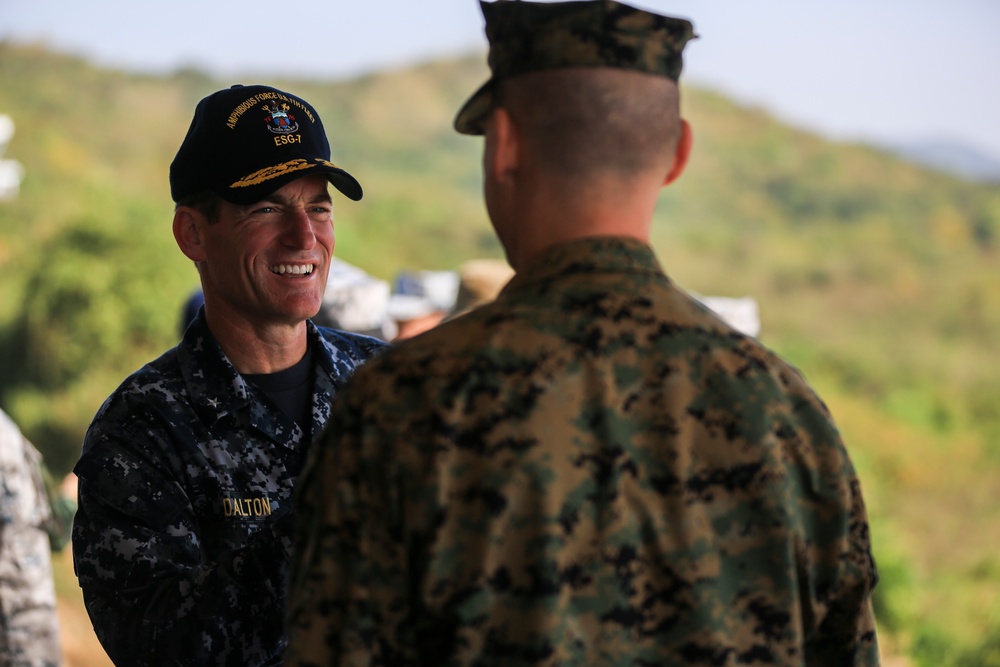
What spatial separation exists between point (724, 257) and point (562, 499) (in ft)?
73.8

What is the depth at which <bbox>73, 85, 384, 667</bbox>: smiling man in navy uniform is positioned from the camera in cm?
205

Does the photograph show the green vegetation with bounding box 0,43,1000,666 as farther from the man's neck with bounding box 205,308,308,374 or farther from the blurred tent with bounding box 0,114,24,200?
the man's neck with bounding box 205,308,308,374

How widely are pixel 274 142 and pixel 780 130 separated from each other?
96.3 ft

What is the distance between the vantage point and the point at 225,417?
230 cm

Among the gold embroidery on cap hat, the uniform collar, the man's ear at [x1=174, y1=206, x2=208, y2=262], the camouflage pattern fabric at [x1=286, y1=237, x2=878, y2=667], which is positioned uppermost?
the gold embroidery on cap hat

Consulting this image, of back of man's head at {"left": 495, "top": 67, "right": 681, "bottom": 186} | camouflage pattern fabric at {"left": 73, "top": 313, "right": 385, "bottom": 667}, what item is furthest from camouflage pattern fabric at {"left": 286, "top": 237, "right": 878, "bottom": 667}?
camouflage pattern fabric at {"left": 73, "top": 313, "right": 385, "bottom": 667}

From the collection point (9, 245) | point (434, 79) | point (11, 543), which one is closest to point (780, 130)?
point (434, 79)

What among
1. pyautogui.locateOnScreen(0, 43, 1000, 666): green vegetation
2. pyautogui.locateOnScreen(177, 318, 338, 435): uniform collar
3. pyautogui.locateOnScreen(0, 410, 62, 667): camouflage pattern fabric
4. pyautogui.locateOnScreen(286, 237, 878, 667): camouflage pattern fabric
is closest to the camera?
pyautogui.locateOnScreen(286, 237, 878, 667): camouflage pattern fabric

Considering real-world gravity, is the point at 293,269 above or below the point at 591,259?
above

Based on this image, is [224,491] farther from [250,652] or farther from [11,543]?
[11,543]

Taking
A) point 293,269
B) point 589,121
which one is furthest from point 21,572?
point 589,121

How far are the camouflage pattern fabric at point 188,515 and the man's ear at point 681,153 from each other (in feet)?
3.13

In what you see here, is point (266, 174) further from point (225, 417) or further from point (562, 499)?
point (562, 499)

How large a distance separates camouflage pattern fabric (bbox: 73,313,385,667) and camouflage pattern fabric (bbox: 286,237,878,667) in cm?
59
